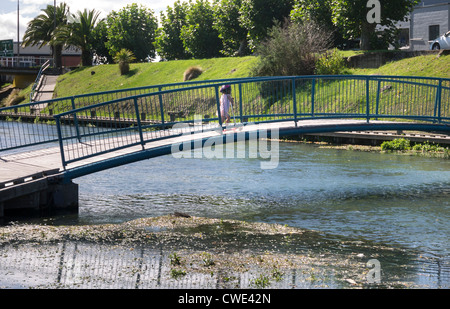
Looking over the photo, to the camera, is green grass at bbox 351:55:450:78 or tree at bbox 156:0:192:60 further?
tree at bbox 156:0:192:60

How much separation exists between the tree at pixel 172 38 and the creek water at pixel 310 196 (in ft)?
139

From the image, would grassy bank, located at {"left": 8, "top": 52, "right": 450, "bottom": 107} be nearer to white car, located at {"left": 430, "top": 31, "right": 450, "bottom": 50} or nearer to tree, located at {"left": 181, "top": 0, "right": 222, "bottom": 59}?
white car, located at {"left": 430, "top": 31, "right": 450, "bottom": 50}

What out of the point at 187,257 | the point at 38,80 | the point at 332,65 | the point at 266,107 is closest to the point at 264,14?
the point at 332,65

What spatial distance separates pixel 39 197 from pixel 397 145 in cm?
1430

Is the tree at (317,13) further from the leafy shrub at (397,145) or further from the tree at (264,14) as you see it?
the leafy shrub at (397,145)

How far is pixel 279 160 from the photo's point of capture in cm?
2128

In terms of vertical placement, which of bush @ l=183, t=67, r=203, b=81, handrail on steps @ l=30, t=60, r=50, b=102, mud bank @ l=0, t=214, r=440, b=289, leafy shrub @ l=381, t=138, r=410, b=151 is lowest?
handrail on steps @ l=30, t=60, r=50, b=102

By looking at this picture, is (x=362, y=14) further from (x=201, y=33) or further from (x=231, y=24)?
(x=201, y=33)

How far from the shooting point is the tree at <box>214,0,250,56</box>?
164 feet

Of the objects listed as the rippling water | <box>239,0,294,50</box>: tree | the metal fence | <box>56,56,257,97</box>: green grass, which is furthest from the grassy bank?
the rippling water

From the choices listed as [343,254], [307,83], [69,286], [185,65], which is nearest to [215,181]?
[343,254]

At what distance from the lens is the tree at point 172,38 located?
6253 cm

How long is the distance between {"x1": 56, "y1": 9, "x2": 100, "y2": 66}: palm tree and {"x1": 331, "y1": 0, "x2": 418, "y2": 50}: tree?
117 ft
